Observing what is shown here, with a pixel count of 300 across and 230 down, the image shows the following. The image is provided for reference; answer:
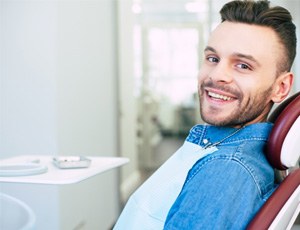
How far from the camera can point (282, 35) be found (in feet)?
3.13

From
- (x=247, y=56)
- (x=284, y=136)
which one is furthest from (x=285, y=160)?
(x=247, y=56)

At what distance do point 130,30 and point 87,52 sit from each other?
1282 mm

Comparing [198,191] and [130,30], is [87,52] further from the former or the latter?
[198,191]

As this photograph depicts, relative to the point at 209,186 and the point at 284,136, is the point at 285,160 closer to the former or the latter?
the point at 284,136

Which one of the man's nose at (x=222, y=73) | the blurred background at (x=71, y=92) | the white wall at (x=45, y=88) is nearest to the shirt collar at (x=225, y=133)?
the man's nose at (x=222, y=73)

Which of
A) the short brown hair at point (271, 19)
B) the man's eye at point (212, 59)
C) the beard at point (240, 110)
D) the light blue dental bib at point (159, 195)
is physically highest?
the short brown hair at point (271, 19)

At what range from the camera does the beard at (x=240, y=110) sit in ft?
3.08

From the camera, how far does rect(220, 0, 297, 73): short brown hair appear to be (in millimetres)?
946

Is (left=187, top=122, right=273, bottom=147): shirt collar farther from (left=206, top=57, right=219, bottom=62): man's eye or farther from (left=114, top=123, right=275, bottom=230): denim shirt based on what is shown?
(left=206, top=57, right=219, bottom=62): man's eye

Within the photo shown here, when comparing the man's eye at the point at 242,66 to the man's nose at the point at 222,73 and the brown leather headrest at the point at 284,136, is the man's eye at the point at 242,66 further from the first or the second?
the brown leather headrest at the point at 284,136

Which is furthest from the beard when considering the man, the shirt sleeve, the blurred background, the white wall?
the white wall

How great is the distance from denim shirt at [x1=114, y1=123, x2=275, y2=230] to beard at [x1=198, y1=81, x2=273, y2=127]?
0.03m

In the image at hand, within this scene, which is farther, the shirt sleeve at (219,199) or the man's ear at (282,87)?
the man's ear at (282,87)

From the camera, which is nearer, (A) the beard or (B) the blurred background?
(A) the beard
